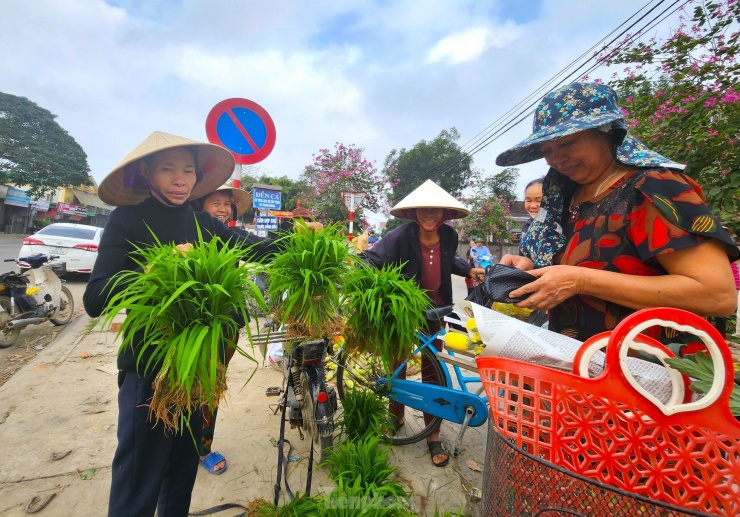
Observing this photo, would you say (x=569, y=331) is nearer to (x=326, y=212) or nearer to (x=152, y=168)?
(x=152, y=168)

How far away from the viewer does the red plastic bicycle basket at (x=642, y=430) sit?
65 cm

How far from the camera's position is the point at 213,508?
78.7 inches

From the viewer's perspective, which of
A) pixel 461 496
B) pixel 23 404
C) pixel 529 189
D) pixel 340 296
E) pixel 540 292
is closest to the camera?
pixel 540 292

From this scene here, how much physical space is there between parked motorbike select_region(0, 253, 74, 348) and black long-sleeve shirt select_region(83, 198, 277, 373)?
479 cm

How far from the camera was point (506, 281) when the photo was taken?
4.29ft

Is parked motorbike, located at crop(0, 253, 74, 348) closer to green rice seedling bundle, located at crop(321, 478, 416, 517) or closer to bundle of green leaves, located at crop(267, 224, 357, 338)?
bundle of green leaves, located at crop(267, 224, 357, 338)

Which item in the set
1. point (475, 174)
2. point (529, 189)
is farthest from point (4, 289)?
point (475, 174)

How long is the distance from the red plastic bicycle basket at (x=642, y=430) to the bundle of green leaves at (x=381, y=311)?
3.51 feet

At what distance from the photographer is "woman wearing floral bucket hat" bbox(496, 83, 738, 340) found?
1033 mm

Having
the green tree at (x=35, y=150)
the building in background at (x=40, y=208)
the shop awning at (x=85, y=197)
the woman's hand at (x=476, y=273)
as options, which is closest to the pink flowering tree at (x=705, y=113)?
the woman's hand at (x=476, y=273)

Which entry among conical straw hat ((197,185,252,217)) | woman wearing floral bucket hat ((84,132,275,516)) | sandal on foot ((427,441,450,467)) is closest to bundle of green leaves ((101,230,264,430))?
woman wearing floral bucket hat ((84,132,275,516))

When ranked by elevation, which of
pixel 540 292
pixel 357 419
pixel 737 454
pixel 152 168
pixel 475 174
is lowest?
pixel 357 419

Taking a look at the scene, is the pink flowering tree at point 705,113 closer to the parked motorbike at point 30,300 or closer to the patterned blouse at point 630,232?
the patterned blouse at point 630,232

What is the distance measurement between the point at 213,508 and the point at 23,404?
8.36 feet
